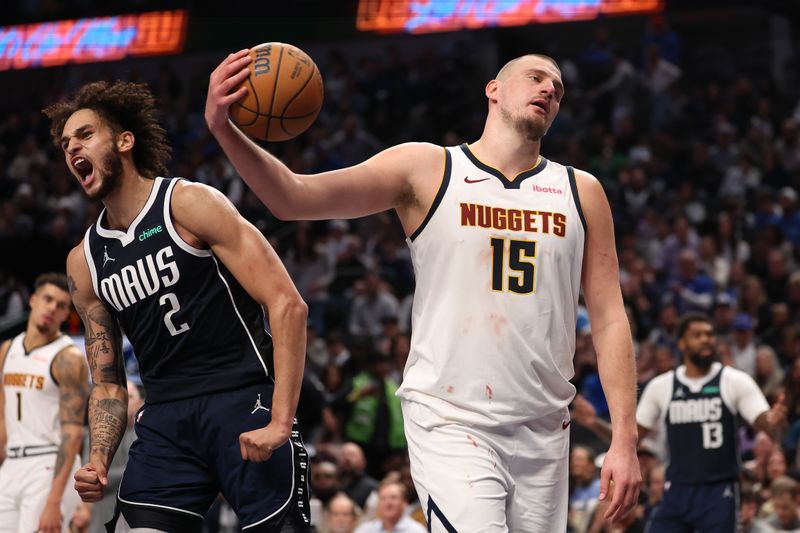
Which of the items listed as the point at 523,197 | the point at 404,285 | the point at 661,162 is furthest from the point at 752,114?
the point at 523,197

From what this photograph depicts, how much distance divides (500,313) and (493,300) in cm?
6

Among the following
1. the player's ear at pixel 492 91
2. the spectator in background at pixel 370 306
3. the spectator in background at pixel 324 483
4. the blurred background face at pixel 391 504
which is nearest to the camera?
the player's ear at pixel 492 91

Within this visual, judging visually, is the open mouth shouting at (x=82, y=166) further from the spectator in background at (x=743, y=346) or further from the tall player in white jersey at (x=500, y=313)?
the spectator in background at (x=743, y=346)

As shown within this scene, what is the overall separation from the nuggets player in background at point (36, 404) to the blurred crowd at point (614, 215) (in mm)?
3411

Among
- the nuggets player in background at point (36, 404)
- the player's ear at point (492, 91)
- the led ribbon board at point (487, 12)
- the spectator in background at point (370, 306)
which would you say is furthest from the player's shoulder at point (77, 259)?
the led ribbon board at point (487, 12)

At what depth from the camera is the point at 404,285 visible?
16031 mm

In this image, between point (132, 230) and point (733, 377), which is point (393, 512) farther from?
point (132, 230)

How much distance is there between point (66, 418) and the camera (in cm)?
711

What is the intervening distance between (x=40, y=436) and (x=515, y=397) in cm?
446

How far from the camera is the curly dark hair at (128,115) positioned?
496 cm

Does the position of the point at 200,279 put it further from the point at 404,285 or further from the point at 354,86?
the point at 354,86

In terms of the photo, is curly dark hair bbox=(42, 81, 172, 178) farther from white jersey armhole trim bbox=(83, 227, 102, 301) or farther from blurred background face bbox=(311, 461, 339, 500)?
blurred background face bbox=(311, 461, 339, 500)

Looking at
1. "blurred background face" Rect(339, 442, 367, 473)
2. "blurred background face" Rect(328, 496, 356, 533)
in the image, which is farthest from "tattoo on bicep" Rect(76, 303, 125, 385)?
"blurred background face" Rect(339, 442, 367, 473)

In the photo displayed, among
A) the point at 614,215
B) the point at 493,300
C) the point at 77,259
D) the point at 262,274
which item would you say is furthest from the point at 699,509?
the point at 614,215
